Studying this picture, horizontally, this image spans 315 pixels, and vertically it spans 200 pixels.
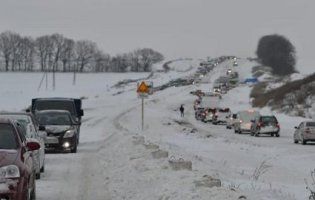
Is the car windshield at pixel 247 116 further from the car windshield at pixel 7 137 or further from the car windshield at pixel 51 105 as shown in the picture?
the car windshield at pixel 7 137

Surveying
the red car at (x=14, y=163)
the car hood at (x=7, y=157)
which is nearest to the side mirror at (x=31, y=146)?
the red car at (x=14, y=163)

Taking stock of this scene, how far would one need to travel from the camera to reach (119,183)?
16828mm

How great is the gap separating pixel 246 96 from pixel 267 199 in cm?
12043

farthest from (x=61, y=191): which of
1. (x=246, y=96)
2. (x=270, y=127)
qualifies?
(x=246, y=96)

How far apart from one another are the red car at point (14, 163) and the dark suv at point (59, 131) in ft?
51.0

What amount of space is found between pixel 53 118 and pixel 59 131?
1188 mm

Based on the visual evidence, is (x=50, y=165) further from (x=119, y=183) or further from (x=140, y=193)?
(x=140, y=193)

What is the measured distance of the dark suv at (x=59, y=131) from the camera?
28781 mm

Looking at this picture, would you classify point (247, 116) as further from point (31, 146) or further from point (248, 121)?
point (31, 146)

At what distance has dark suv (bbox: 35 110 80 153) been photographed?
94.4 ft

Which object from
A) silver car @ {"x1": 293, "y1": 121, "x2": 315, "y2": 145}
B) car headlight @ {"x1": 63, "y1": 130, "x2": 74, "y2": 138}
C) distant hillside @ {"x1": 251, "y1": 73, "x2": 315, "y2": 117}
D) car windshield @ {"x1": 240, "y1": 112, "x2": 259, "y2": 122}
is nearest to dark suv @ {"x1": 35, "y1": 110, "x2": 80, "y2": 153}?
car headlight @ {"x1": 63, "y1": 130, "x2": 74, "y2": 138}

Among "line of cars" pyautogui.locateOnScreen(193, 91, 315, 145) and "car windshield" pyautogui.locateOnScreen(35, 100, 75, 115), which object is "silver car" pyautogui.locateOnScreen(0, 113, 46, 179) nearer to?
"car windshield" pyautogui.locateOnScreen(35, 100, 75, 115)

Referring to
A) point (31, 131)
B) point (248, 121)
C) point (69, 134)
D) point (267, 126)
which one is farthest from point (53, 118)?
point (248, 121)

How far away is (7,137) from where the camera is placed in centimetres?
1251
